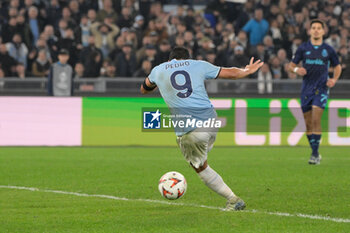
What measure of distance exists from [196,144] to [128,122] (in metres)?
10.6

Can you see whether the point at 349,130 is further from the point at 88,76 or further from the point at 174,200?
the point at 174,200

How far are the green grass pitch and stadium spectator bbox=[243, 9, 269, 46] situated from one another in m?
4.77

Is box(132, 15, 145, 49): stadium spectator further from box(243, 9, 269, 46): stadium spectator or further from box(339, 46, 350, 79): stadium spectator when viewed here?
box(339, 46, 350, 79): stadium spectator

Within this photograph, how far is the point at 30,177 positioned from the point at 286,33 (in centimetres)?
1152

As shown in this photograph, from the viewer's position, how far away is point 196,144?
8.77 m

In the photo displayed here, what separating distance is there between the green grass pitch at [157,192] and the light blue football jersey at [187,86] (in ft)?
3.52

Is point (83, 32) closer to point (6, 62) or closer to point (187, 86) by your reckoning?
point (6, 62)

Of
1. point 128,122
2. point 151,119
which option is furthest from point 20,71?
point 151,119

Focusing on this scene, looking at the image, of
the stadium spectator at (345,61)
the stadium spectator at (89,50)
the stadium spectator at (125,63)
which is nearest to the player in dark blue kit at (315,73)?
the stadium spectator at (345,61)

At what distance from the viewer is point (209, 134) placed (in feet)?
28.8

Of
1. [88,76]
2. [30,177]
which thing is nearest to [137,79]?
[88,76]

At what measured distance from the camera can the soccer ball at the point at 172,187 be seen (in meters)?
9.24

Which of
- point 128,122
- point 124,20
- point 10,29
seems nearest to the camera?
point 128,122

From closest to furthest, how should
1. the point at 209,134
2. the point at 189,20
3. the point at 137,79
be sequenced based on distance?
1. the point at 209,134
2. the point at 137,79
3. the point at 189,20
